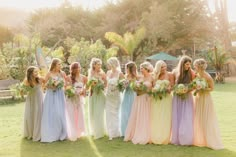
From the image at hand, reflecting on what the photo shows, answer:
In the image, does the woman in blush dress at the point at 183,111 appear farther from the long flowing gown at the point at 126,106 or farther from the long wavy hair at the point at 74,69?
the long wavy hair at the point at 74,69

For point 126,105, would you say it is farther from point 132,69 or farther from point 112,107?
point 132,69

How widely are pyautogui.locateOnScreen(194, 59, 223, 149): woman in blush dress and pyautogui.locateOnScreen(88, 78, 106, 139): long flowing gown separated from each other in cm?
231

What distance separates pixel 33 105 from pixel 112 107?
192 cm

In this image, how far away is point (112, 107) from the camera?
9195 mm

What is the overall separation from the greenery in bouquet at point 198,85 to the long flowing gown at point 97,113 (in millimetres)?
2375

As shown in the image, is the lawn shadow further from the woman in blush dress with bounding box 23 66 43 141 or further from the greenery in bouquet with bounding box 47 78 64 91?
the greenery in bouquet with bounding box 47 78 64 91

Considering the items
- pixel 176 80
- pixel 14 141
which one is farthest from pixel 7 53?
pixel 176 80

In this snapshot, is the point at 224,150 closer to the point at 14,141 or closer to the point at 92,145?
the point at 92,145

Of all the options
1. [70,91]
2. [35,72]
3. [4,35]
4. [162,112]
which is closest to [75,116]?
[70,91]

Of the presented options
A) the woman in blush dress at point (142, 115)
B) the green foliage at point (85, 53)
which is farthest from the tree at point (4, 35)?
the woman in blush dress at point (142, 115)

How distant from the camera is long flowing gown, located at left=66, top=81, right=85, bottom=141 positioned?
9.14 meters

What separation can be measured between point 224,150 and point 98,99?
126 inches

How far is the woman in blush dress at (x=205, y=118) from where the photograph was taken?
7.95 meters

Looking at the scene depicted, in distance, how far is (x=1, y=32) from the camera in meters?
45.0
